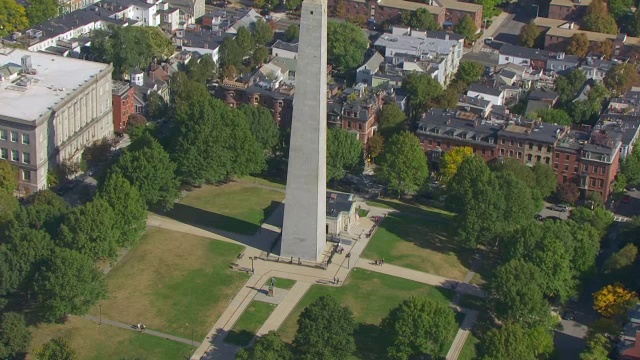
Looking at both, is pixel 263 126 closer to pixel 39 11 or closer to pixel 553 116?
pixel 553 116

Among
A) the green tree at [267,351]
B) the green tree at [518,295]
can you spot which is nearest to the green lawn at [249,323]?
the green tree at [267,351]

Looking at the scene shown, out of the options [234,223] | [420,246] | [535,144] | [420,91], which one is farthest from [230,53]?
[420,246]

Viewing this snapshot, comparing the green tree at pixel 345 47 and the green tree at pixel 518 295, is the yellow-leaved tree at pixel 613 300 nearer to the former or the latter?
the green tree at pixel 518 295

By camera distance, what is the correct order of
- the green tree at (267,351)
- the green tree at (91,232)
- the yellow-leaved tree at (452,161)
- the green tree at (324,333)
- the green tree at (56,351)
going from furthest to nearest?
the yellow-leaved tree at (452,161), the green tree at (91,232), the green tree at (324,333), the green tree at (56,351), the green tree at (267,351)

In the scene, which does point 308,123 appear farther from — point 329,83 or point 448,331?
point 329,83

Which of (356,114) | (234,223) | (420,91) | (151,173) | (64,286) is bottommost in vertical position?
(234,223)

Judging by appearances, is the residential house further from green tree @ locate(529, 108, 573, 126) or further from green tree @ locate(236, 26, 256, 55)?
green tree @ locate(236, 26, 256, 55)
